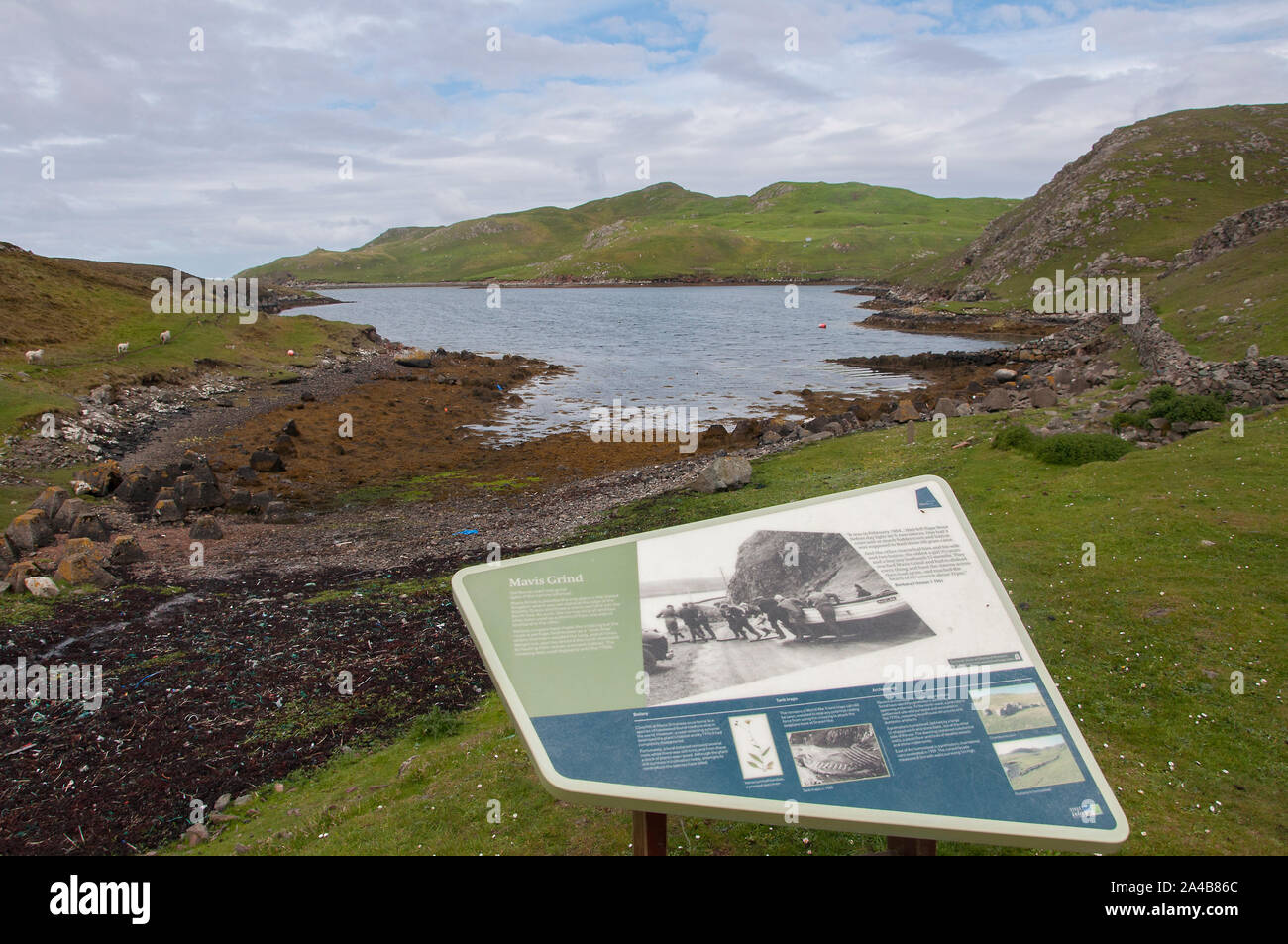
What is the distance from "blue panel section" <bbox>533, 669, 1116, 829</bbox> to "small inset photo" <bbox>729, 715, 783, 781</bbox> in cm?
2

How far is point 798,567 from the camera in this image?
624cm

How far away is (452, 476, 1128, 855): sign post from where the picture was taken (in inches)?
189

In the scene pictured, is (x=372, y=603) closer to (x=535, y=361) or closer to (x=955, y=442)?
(x=955, y=442)

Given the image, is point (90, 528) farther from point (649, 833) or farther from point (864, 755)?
point (864, 755)

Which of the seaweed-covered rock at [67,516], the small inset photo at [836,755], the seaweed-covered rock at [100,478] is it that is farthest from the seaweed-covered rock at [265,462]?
the small inset photo at [836,755]

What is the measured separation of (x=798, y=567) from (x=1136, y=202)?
98.2 metres

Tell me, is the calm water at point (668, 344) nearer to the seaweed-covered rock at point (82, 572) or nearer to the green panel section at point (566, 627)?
the seaweed-covered rock at point (82, 572)

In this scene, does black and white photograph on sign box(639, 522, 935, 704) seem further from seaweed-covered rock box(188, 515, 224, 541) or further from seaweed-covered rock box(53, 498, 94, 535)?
seaweed-covered rock box(53, 498, 94, 535)

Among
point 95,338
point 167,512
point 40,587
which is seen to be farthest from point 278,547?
point 95,338

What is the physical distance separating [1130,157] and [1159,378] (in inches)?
3501

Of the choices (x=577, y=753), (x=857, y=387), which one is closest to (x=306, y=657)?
(x=577, y=753)

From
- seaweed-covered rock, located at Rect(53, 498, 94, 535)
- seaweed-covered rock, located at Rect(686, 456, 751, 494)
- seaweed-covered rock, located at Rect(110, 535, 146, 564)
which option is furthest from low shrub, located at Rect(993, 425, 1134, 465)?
seaweed-covered rock, located at Rect(53, 498, 94, 535)

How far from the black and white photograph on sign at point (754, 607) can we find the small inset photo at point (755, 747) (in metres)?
0.32
